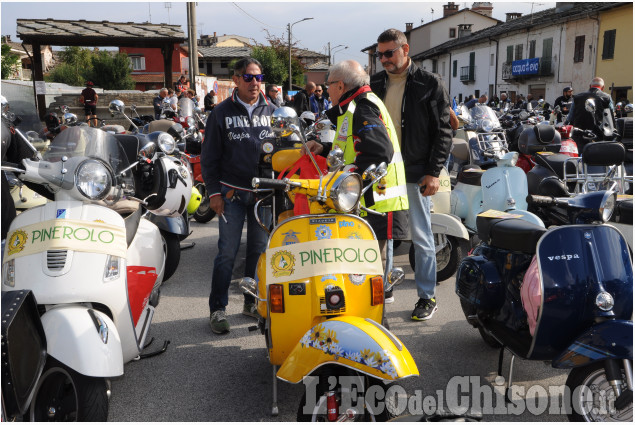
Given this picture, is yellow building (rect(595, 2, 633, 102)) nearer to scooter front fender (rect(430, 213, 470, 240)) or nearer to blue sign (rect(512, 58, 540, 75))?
blue sign (rect(512, 58, 540, 75))

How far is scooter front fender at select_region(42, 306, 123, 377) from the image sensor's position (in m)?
2.41

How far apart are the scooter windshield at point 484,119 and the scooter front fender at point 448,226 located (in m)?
2.37

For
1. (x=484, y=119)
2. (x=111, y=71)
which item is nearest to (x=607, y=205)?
(x=484, y=119)

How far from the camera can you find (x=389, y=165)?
3.46m

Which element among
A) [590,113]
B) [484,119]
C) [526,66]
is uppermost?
[526,66]

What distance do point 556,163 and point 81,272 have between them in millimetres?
4871

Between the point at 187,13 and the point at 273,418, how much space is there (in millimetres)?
15577

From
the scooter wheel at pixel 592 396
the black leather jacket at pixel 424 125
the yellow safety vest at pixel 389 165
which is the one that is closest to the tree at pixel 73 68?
the black leather jacket at pixel 424 125

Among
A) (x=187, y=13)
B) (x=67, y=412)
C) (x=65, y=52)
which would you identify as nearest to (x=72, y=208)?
(x=67, y=412)

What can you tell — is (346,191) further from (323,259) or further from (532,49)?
(532,49)

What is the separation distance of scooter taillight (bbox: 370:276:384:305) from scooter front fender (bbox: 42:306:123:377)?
3.93 feet

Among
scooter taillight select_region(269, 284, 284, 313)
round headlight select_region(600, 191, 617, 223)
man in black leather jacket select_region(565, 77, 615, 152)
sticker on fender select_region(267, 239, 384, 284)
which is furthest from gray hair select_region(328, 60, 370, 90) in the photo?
man in black leather jacket select_region(565, 77, 615, 152)

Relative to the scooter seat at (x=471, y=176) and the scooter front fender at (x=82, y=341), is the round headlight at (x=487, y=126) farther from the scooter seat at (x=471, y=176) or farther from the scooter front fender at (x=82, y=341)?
the scooter front fender at (x=82, y=341)

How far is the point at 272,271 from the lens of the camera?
2846 mm
